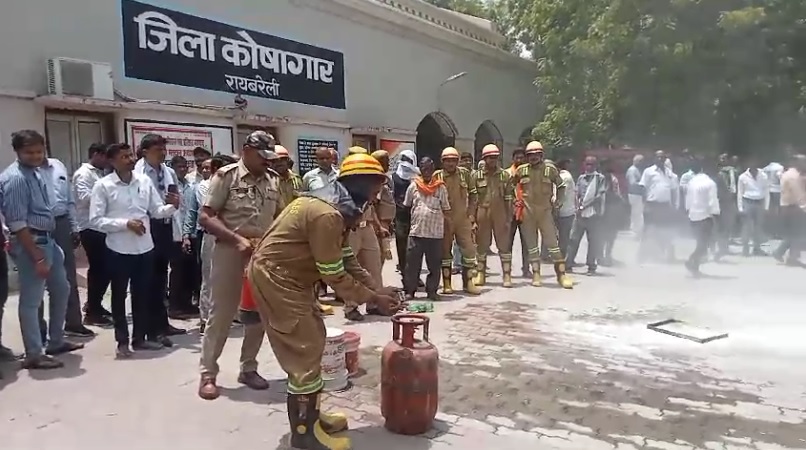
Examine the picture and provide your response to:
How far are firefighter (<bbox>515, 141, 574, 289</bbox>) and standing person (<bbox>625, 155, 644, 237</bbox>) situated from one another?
3929 mm

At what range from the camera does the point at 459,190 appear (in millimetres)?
8492

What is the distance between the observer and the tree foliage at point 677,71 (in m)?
14.3

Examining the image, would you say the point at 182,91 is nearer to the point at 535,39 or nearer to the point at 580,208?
the point at 580,208

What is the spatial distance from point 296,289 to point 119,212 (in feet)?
8.20

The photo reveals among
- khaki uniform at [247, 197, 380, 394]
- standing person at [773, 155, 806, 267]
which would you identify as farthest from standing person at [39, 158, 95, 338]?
standing person at [773, 155, 806, 267]

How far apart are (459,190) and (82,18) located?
5369 mm

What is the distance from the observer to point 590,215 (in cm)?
1012

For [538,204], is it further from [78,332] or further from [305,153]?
[78,332]

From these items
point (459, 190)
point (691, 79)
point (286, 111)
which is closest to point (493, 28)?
point (691, 79)

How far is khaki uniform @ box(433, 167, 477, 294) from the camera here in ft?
27.7

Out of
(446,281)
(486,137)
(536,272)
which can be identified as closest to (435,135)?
(486,137)

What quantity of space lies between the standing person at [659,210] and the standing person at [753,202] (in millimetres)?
1588

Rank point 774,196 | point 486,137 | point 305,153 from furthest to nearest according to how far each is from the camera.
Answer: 1. point 486,137
2. point 774,196
3. point 305,153

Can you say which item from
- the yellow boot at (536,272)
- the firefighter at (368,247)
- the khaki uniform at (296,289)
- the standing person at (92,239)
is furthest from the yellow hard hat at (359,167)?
the yellow boot at (536,272)
